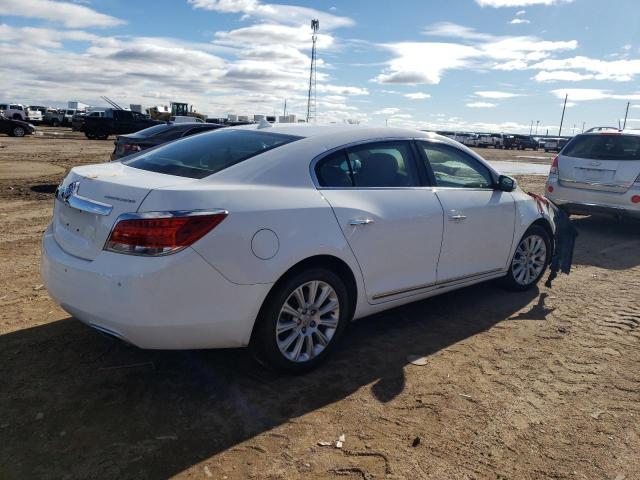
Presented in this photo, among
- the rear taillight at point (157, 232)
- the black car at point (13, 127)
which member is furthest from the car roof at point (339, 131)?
the black car at point (13, 127)

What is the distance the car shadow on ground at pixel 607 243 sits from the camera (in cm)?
711

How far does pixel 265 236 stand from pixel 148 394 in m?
1.19

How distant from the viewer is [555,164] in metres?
9.23

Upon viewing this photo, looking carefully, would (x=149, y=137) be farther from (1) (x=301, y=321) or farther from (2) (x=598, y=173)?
(1) (x=301, y=321)

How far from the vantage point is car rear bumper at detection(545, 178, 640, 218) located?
8.27 m

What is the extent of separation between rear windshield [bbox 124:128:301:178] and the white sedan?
0.02m

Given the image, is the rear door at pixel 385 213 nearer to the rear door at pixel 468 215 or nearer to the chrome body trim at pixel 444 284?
the chrome body trim at pixel 444 284

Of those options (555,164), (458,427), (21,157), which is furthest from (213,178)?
(21,157)

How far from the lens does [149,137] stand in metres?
10.6

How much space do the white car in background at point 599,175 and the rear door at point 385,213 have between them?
5392 millimetres

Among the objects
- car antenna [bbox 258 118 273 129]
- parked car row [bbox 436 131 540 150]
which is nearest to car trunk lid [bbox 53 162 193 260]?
car antenna [bbox 258 118 273 129]

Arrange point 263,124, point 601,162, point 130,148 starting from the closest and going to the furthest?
1. point 263,124
2. point 601,162
3. point 130,148

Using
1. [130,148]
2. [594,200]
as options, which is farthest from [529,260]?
[130,148]

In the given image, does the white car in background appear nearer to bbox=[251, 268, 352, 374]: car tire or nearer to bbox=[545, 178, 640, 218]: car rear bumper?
bbox=[545, 178, 640, 218]: car rear bumper
